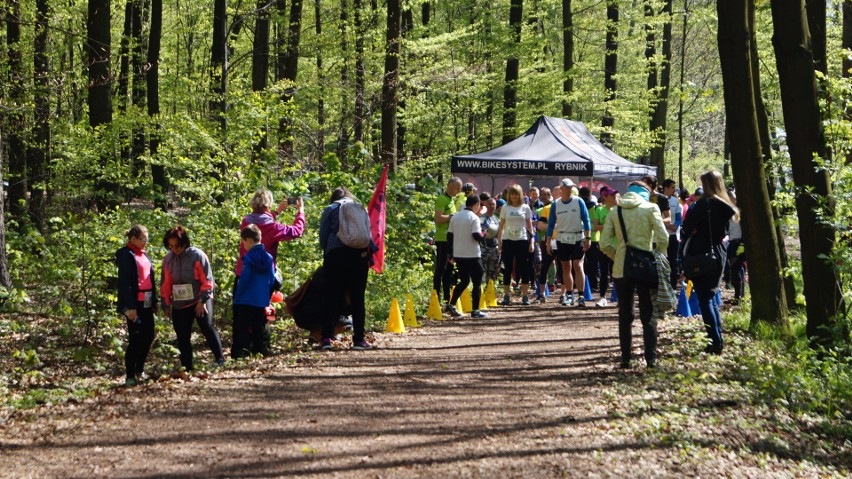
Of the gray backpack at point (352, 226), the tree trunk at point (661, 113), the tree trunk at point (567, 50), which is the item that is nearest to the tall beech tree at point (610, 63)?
the tree trunk at point (567, 50)

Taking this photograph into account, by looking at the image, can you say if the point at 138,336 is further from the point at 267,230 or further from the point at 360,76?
the point at 360,76

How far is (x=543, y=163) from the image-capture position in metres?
21.2

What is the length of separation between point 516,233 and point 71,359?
7.55 m

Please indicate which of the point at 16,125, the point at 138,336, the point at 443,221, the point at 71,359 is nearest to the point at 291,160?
the point at 443,221

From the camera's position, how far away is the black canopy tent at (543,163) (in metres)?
21.2

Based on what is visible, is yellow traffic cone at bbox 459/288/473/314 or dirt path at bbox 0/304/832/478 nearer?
dirt path at bbox 0/304/832/478

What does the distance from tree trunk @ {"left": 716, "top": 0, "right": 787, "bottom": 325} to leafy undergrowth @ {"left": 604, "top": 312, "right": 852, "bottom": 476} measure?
0.67 metres

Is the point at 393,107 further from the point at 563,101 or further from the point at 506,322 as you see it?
the point at 563,101

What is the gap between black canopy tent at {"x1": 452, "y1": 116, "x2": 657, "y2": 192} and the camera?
69.4ft

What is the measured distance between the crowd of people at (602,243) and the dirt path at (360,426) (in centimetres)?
92

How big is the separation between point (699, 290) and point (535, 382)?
2290 mm

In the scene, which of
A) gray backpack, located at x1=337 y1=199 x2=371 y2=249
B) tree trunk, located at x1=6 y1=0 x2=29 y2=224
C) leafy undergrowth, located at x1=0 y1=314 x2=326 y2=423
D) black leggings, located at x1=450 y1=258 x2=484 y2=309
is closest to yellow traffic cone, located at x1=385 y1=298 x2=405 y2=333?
leafy undergrowth, located at x1=0 y1=314 x2=326 y2=423

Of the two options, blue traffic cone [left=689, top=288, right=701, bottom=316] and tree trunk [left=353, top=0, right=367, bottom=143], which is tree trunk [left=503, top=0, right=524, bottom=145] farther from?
blue traffic cone [left=689, top=288, right=701, bottom=316]

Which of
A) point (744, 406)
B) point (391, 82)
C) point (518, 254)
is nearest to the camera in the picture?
point (744, 406)
